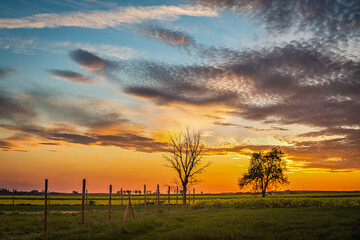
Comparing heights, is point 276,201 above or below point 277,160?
below

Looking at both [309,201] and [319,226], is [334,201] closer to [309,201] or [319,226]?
[309,201]

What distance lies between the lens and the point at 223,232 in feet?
58.6

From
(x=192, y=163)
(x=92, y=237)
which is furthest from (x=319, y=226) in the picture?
(x=192, y=163)

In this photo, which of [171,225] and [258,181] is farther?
[258,181]

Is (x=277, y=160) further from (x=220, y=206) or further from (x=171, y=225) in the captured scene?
(x=171, y=225)

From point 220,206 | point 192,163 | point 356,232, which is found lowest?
point 220,206

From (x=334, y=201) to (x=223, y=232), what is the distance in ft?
123

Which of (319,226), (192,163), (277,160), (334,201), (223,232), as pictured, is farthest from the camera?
(277,160)

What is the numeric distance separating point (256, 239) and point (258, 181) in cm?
6977

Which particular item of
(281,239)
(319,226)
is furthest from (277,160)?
(281,239)

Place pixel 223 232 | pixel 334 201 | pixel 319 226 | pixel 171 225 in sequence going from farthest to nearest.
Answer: pixel 334 201, pixel 171 225, pixel 319 226, pixel 223 232

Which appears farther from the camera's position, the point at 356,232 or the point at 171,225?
the point at 171,225

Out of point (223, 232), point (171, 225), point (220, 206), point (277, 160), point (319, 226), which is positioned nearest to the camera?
point (223, 232)

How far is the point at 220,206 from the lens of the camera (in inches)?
2030
